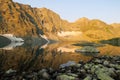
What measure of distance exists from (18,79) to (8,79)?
65.6 inches

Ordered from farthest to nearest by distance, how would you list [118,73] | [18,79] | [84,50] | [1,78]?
1. [84,50]
2. [118,73]
3. [1,78]
4. [18,79]

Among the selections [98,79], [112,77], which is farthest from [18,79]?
[112,77]

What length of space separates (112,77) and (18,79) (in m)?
12.3

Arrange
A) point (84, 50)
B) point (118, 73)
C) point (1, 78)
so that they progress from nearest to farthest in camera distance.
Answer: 1. point (1, 78)
2. point (118, 73)
3. point (84, 50)

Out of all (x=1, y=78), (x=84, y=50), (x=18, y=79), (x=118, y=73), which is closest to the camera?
(x=18, y=79)

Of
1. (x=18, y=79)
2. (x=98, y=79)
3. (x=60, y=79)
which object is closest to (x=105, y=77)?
(x=98, y=79)

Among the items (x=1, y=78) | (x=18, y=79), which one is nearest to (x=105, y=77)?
(x=18, y=79)

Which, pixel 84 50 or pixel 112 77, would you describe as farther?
pixel 84 50

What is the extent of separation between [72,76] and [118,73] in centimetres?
728

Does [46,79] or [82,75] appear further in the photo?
[82,75]

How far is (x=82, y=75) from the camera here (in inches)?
1341

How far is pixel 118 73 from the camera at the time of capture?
35562 mm

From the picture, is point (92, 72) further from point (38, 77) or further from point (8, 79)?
point (8, 79)

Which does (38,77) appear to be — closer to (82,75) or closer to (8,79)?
(8,79)
